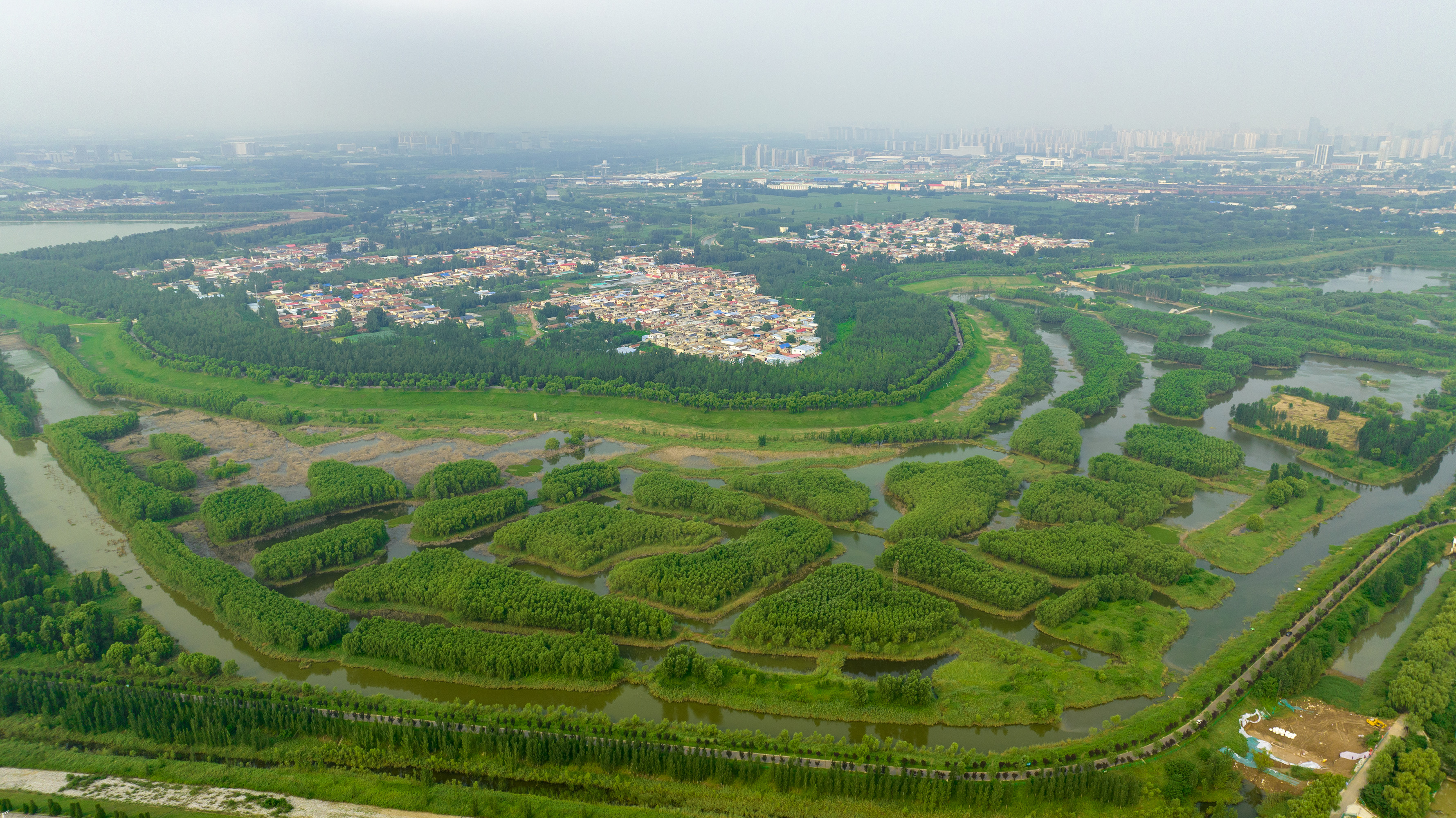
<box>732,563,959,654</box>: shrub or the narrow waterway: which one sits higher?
<box>732,563,959,654</box>: shrub

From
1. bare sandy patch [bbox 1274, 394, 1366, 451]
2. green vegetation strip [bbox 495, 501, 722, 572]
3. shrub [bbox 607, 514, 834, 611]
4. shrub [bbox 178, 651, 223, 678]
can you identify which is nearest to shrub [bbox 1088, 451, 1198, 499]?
bare sandy patch [bbox 1274, 394, 1366, 451]

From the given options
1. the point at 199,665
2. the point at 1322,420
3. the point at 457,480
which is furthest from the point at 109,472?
the point at 1322,420

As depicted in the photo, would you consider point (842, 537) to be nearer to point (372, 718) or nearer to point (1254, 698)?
point (1254, 698)

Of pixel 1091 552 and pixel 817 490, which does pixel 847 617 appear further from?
pixel 1091 552

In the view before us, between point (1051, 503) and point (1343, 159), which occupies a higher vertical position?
point (1343, 159)

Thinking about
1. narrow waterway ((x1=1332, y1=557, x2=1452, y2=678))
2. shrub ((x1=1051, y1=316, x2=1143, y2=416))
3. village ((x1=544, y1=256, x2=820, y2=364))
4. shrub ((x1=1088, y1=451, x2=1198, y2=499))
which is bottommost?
narrow waterway ((x1=1332, y1=557, x2=1452, y2=678))

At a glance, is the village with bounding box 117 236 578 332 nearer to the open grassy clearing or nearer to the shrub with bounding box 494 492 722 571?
the shrub with bounding box 494 492 722 571

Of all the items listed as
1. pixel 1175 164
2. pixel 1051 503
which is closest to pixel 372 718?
pixel 1051 503
